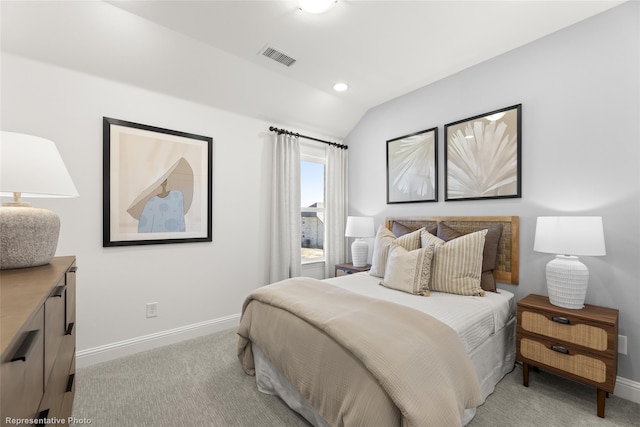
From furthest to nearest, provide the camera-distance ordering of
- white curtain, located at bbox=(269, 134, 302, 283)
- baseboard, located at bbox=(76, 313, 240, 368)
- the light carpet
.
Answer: white curtain, located at bbox=(269, 134, 302, 283)
baseboard, located at bbox=(76, 313, 240, 368)
the light carpet

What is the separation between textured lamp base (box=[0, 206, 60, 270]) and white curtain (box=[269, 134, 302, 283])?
2276 millimetres

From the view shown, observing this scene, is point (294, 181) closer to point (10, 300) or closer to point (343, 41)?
point (343, 41)

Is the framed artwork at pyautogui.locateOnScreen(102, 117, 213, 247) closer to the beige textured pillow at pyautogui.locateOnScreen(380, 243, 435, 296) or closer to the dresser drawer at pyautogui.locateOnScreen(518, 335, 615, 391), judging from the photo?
the beige textured pillow at pyautogui.locateOnScreen(380, 243, 435, 296)

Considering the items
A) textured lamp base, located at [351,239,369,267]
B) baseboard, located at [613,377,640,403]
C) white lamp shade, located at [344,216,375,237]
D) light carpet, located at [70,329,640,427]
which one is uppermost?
white lamp shade, located at [344,216,375,237]

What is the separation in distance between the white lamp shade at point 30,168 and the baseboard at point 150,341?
5.73ft

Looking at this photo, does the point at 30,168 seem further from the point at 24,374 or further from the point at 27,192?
the point at 24,374

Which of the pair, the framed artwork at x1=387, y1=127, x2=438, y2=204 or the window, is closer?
the framed artwork at x1=387, y1=127, x2=438, y2=204

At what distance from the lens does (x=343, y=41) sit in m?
A: 2.45

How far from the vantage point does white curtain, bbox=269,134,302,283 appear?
344 cm

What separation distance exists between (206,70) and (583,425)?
3.91 metres

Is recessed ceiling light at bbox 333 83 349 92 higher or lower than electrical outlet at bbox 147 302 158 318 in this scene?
higher

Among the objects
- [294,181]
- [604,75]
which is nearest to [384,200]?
[294,181]

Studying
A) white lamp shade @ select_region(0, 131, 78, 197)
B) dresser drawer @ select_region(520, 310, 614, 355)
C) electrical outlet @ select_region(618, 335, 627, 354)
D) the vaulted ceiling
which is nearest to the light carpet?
electrical outlet @ select_region(618, 335, 627, 354)

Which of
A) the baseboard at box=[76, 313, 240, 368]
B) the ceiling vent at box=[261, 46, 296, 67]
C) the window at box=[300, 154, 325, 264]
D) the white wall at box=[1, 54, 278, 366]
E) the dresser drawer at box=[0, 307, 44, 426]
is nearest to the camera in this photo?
the dresser drawer at box=[0, 307, 44, 426]
